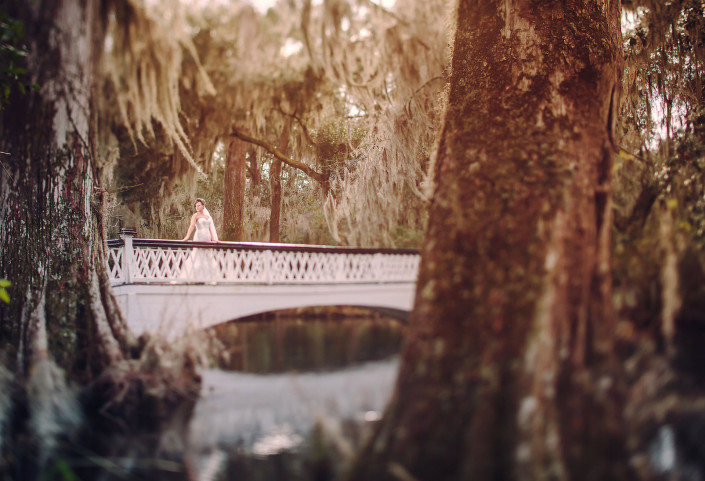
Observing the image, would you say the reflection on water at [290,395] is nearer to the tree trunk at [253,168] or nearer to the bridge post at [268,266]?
the bridge post at [268,266]

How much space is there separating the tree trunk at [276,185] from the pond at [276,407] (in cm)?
59

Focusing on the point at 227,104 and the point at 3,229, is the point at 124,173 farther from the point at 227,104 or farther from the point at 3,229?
the point at 227,104

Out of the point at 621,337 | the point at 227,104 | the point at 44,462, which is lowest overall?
the point at 44,462

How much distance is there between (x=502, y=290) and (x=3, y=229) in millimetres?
2419

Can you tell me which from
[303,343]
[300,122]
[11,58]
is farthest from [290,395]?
[11,58]

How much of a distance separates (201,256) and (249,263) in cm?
27

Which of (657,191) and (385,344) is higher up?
(657,191)

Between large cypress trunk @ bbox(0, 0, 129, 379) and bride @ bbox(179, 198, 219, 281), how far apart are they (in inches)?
16.2

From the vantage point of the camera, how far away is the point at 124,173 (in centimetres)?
288

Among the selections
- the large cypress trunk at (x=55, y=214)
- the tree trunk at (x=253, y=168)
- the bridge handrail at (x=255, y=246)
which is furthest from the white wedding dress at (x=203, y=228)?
the large cypress trunk at (x=55, y=214)

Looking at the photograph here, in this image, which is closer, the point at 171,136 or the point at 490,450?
the point at 490,450

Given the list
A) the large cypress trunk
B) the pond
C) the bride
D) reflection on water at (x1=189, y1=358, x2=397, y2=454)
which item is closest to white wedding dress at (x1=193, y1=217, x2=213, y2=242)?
the bride

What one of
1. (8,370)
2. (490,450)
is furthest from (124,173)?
(490,450)

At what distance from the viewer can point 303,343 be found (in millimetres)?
2303
